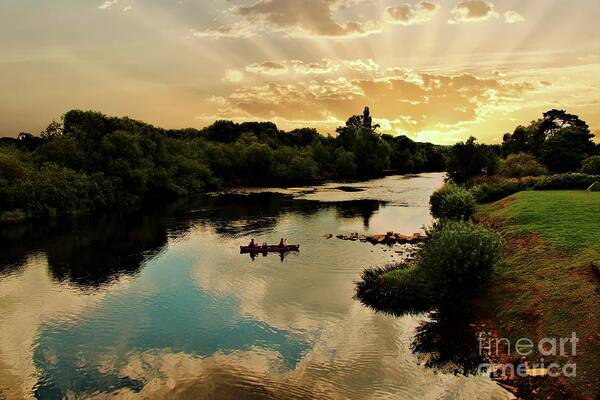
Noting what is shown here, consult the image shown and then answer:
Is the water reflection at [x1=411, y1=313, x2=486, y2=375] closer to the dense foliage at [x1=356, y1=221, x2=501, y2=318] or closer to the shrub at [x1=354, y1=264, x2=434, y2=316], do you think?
the dense foliage at [x1=356, y1=221, x2=501, y2=318]

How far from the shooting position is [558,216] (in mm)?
41000

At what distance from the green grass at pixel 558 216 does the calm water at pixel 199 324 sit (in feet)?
40.2

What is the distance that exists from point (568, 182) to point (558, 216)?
2480cm

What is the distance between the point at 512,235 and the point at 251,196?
254 ft

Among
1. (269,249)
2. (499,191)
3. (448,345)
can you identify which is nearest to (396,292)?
(448,345)

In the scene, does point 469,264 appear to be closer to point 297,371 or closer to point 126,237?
point 297,371

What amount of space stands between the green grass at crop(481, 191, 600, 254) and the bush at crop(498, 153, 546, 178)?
2666 centimetres

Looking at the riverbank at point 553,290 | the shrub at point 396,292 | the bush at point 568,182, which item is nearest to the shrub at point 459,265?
the riverbank at point 553,290

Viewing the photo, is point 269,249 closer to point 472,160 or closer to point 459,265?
point 459,265

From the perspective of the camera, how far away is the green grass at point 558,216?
3284cm

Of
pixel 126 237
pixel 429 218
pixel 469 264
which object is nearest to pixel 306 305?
pixel 469 264

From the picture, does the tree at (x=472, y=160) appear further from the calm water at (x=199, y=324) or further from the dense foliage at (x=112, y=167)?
the dense foliage at (x=112, y=167)

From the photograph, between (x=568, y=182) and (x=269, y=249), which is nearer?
(x=269, y=249)

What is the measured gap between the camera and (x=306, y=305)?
3450 centimetres
